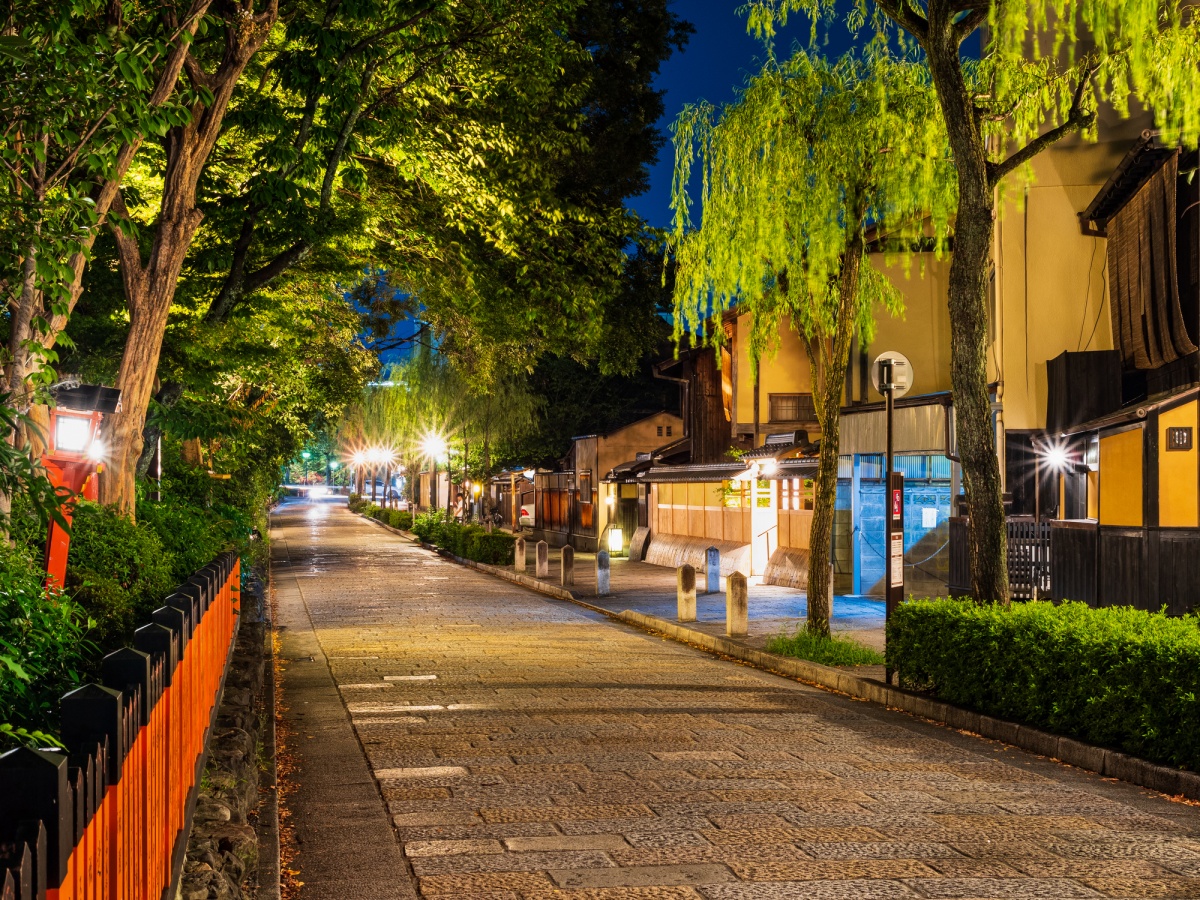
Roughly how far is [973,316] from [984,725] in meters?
4.13

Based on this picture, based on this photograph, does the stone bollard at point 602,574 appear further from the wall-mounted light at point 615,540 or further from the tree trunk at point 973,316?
the wall-mounted light at point 615,540

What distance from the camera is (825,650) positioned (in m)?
15.1

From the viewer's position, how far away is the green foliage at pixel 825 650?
48.3 feet

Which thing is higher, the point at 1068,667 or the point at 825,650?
the point at 1068,667

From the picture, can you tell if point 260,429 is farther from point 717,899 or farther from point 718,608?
point 717,899

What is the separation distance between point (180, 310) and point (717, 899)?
16.7 meters

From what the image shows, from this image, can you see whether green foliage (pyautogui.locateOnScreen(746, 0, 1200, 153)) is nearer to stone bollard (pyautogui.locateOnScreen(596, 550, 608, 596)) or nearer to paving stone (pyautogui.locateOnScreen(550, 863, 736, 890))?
paving stone (pyautogui.locateOnScreen(550, 863, 736, 890))

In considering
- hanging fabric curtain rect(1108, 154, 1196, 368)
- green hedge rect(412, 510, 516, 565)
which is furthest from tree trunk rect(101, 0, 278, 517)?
green hedge rect(412, 510, 516, 565)

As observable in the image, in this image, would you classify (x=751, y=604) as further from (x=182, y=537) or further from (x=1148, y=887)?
(x=1148, y=887)

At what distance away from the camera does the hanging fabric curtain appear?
15.5 m

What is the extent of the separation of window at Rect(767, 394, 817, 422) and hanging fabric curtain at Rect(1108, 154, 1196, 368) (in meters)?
11.2

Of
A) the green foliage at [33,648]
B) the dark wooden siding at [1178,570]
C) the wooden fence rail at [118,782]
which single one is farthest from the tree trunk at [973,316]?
the green foliage at [33,648]

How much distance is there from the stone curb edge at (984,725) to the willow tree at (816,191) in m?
1.33

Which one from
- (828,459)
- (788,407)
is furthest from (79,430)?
(788,407)
